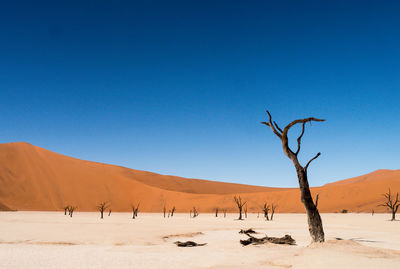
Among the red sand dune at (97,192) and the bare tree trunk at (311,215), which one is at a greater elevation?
the red sand dune at (97,192)

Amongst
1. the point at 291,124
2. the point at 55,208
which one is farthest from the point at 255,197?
the point at 291,124

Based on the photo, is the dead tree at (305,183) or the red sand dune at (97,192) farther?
the red sand dune at (97,192)

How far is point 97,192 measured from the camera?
84.4 meters

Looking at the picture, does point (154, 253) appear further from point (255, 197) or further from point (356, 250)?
point (255, 197)

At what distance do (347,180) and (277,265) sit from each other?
175 meters

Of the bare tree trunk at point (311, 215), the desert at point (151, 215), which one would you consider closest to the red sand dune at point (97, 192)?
the desert at point (151, 215)

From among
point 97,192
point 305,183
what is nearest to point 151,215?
point 97,192

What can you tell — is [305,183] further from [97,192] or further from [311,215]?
[97,192]

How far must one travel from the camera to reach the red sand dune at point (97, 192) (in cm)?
6738

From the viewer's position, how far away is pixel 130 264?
8305 mm

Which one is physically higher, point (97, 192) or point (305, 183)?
point (97, 192)

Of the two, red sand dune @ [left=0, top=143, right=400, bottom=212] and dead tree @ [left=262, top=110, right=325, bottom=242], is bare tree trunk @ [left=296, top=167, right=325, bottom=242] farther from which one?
red sand dune @ [left=0, top=143, right=400, bottom=212]

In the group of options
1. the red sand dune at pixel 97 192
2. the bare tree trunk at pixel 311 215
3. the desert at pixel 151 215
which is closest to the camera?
the desert at pixel 151 215

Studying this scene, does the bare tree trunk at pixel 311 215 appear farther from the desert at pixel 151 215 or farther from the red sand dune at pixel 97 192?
the red sand dune at pixel 97 192
